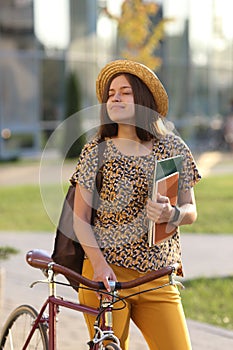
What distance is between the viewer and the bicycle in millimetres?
3181

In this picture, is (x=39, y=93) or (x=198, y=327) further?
(x=39, y=93)

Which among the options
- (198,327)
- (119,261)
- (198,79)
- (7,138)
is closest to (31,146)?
(7,138)

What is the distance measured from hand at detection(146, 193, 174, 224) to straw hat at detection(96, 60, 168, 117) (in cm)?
47

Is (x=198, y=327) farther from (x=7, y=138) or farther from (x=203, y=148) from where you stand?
(x=203, y=148)

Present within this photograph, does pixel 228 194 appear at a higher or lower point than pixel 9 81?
lower

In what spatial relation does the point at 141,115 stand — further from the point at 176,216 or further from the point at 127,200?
the point at 176,216

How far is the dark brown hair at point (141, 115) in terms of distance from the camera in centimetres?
342

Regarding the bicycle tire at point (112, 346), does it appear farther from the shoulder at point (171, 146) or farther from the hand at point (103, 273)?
the shoulder at point (171, 146)

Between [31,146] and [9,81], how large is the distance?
6.59 feet

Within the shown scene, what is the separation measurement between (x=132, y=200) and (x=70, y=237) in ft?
→ 0.97

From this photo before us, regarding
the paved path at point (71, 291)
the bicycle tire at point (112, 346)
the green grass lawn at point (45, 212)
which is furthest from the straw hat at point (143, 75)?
the green grass lawn at point (45, 212)

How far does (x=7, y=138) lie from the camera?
25.1 m

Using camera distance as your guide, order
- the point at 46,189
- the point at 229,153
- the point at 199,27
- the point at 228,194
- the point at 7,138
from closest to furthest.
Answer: the point at 46,189, the point at 228,194, the point at 7,138, the point at 229,153, the point at 199,27

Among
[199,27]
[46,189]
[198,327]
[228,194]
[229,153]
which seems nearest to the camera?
[46,189]
